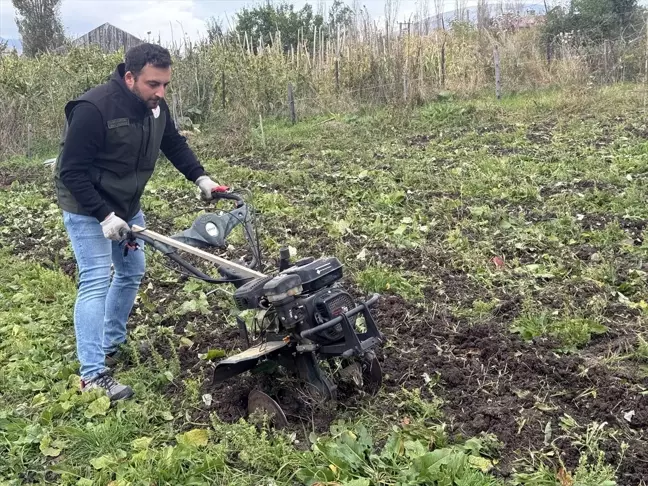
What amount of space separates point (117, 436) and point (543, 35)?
57.0ft

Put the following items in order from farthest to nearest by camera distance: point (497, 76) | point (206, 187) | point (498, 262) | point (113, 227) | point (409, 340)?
point (497, 76) → point (498, 262) → point (409, 340) → point (206, 187) → point (113, 227)

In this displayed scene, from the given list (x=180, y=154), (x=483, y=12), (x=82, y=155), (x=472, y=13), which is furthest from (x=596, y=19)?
(x=82, y=155)

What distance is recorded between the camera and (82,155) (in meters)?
3.63

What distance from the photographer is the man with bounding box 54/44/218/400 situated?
3.63 m

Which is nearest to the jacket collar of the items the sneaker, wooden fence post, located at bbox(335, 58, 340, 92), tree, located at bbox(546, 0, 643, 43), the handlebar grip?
the handlebar grip

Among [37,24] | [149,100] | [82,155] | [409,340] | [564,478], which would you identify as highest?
[37,24]

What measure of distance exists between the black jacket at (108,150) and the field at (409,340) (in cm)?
60

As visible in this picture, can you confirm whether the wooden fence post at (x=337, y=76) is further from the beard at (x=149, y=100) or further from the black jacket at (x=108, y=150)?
the beard at (x=149, y=100)

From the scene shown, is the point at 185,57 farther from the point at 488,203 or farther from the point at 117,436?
the point at 117,436

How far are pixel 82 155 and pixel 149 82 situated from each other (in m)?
0.57

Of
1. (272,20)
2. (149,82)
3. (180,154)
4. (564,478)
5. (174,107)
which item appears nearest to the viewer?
(564,478)

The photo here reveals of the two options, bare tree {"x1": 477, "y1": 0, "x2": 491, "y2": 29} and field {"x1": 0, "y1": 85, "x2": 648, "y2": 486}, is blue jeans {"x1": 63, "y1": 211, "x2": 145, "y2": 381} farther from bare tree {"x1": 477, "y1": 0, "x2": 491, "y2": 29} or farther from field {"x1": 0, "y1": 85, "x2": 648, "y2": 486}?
bare tree {"x1": 477, "y1": 0, "x2": 491, "y2": 29}

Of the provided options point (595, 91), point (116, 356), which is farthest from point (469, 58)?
point (116, 356)

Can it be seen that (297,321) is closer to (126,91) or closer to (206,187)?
(206,187)
